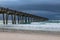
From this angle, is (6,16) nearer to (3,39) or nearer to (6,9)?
(6,9)

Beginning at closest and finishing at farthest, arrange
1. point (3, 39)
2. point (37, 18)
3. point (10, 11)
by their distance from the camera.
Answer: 1. point (3, 39)
2. point (10, 11)
3. point (37, 18)

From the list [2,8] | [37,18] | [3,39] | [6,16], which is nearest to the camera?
[3,39]

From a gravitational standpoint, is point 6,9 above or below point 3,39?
above

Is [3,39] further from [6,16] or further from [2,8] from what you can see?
[6,16]

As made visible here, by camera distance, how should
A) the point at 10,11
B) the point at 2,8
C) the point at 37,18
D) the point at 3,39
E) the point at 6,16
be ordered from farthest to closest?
the point at 37,18
the point at 6,16
the point at 10,11
the point at 2,8
the point at 3,39

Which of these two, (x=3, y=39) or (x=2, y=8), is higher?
(x=2, y=8)

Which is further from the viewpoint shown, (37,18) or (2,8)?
(37,18)

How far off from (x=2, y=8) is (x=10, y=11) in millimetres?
2535

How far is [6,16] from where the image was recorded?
29.7 m

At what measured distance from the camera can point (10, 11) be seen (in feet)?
88.2

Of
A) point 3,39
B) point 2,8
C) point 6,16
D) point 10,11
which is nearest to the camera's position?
point 3,39

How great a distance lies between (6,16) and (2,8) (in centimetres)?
530

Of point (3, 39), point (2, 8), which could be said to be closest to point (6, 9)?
point (2, 8)

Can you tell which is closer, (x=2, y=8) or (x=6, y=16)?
(x=2, y=8)
